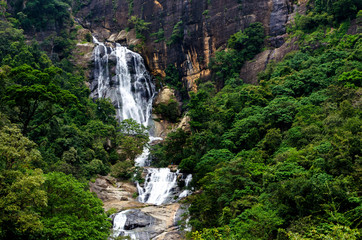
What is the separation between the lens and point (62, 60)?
147 feet

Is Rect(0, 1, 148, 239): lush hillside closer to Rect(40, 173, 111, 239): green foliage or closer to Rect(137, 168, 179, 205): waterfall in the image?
Rect(40, 173, 111, 239): green foliage

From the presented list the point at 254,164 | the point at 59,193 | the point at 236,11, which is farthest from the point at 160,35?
the point at 59,193

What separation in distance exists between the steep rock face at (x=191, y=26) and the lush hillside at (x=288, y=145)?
2.88 meters

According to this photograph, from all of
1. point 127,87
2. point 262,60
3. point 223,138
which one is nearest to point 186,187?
point 223,138

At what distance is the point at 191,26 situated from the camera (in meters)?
46.9

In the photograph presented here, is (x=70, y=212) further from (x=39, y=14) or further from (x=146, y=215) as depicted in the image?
(x=39, y=14)

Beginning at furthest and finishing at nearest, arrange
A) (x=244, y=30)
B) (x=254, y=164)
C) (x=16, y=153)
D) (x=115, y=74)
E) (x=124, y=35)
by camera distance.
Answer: (x=124, y=35)
(x=115, y=74)
(x=244, y=30)
(x=254, y=164)
(x=16, y=153)

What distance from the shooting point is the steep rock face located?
139 feet

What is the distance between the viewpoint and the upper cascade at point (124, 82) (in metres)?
44.5

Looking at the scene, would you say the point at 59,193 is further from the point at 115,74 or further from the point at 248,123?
the point at 115,74

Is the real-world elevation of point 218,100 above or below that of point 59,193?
above

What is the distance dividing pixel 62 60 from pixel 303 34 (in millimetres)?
30774

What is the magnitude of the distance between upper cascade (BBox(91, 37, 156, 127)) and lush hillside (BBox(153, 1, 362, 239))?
33.2ft

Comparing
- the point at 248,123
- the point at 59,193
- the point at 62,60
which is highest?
the point at 62,60
